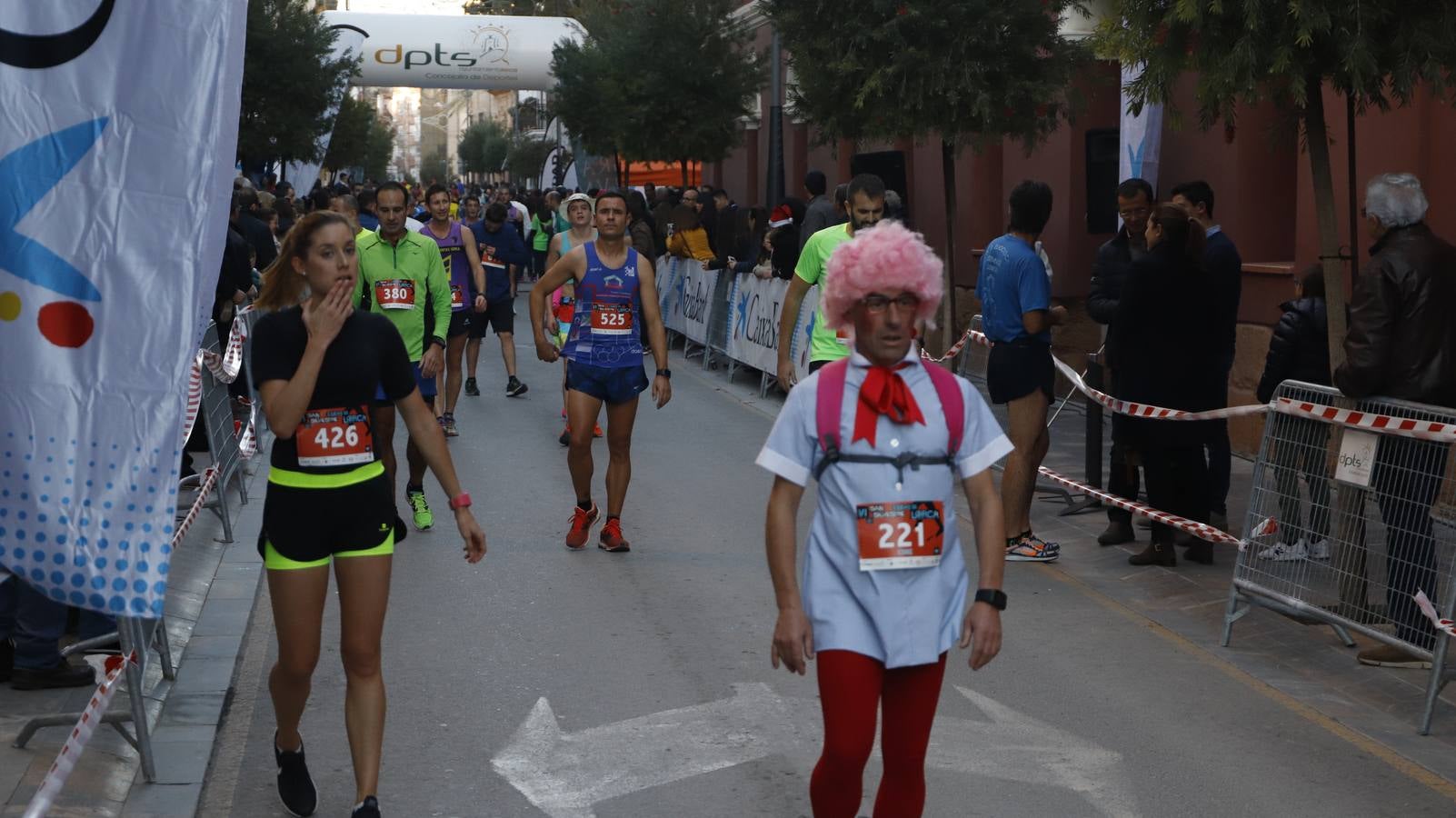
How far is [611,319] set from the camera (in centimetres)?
936

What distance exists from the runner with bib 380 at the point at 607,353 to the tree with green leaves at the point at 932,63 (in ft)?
16.2

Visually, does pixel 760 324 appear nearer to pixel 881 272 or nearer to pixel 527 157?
pixel 881 272

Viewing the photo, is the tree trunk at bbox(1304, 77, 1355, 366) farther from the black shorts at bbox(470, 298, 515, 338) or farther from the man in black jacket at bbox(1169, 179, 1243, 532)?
the black shorts at bbox(470, 298, 515, 338)

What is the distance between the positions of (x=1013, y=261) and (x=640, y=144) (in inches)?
864

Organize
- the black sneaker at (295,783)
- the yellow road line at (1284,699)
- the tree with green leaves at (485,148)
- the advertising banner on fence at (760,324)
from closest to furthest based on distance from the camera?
the black sneaker at (295,783) < the yellow road line at (1284,699) < the advertising banner on fence at (760,324) < the tree with green leaves at (485,148)

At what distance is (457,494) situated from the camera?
5137 mm

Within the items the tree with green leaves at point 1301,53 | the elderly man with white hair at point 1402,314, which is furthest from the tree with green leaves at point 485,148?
the elderly man with white hair at point 1402,314

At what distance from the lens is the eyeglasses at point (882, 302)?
409cm

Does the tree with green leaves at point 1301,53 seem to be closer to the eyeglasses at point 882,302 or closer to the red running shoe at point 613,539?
the red running shoe at point 613,539

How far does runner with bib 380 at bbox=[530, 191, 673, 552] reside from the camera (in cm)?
929

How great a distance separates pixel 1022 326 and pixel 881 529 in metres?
5.02

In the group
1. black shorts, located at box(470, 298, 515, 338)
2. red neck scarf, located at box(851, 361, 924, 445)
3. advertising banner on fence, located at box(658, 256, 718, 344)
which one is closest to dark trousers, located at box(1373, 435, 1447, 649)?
red neck scarf, located at box(851, 361, 924, 445)

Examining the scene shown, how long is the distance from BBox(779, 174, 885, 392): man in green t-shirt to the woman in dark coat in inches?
55.4

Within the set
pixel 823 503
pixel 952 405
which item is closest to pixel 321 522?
pixel 823 503
